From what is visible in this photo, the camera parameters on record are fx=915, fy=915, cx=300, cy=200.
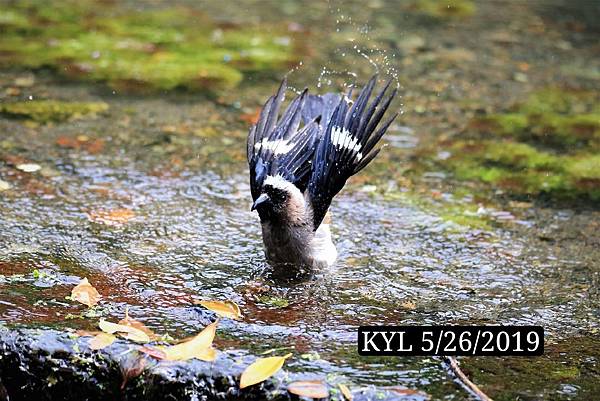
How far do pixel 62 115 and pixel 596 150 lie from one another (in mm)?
3915

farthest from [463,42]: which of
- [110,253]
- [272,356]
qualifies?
[272,356]

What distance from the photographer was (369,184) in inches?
236

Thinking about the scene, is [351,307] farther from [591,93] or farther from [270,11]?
[270,11]

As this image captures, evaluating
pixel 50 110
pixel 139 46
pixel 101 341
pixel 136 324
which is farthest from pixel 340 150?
pixel 139 46

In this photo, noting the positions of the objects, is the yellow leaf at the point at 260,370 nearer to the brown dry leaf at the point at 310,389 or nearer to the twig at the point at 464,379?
the brown dry leaf at the point at 310,389

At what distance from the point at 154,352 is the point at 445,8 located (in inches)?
299

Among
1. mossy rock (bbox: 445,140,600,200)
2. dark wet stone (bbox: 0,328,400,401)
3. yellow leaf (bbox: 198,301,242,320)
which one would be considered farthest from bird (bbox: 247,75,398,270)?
mossy rock (bbox: 445,140,600,200)

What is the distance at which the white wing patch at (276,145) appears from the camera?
473 centimetres

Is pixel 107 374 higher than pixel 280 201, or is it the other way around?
Answer: pixel 280 201

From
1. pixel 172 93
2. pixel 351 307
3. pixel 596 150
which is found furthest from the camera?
pixel 172 93

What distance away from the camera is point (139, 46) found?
861cm

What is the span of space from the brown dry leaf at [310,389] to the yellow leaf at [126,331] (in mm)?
654

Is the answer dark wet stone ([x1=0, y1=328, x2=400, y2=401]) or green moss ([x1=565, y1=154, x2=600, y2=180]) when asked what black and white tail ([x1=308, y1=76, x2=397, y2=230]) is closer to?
dark wet stone ([x1=0, y1=328, x2=400, y2=401])

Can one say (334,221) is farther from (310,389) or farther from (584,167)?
(310,389)
